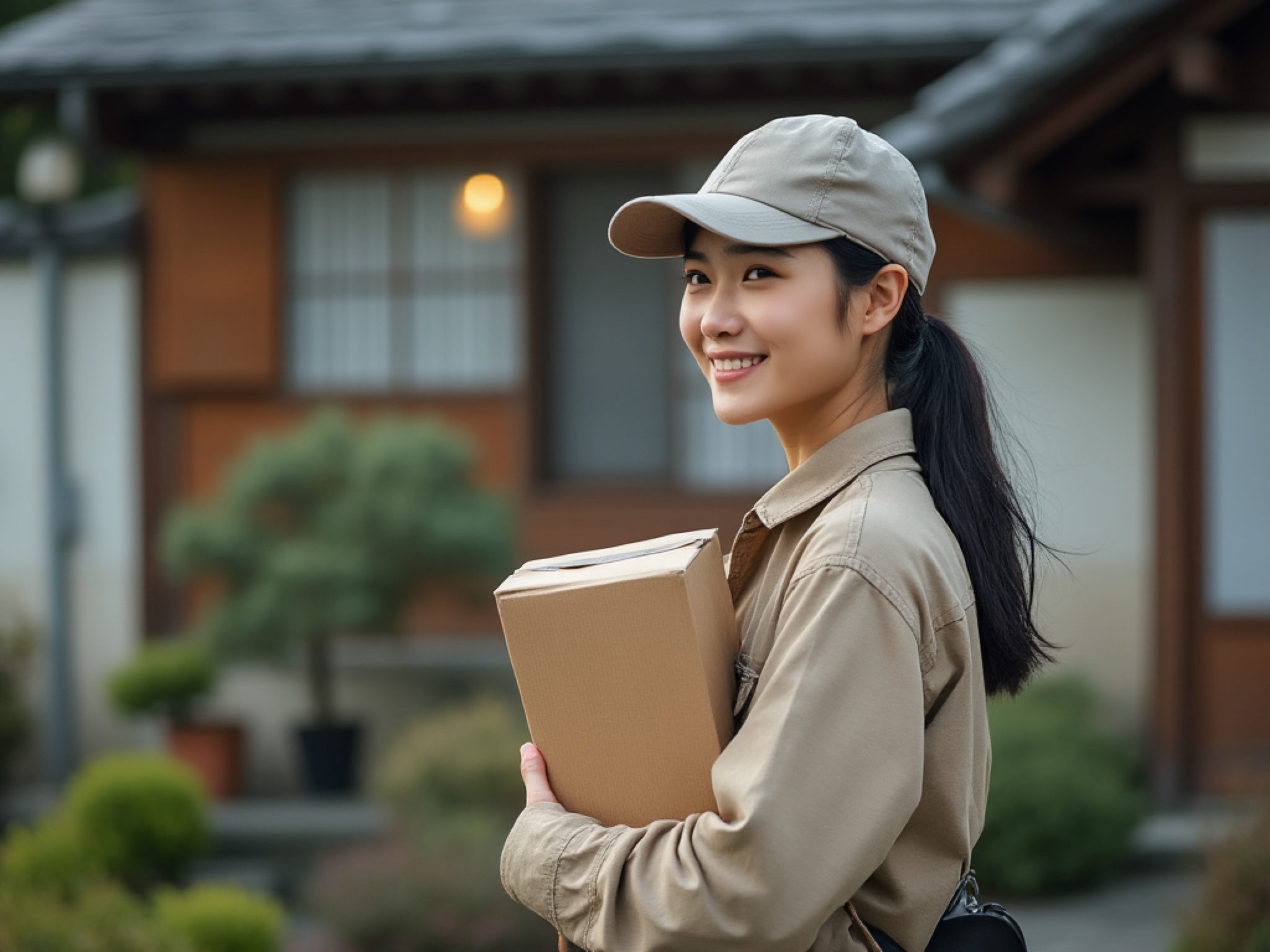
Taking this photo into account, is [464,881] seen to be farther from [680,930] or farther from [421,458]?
[680,930]

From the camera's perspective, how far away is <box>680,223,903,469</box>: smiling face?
1853 mm

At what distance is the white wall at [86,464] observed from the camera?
9.57 metres

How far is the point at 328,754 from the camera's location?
8.63m

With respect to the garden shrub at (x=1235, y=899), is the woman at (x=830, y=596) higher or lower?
higher

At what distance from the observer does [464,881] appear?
18.6 feet

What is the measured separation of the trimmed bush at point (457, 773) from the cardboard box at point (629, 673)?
15.4 ft

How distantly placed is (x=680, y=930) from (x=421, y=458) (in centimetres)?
650

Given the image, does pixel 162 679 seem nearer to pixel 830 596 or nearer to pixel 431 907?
pixel 431 907

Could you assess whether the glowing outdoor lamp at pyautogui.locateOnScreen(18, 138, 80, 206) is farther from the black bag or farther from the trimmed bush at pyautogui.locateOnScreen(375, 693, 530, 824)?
the black bag

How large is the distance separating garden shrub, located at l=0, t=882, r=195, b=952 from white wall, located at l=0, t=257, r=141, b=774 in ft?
16.9

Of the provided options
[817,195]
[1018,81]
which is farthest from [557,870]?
[1018,81]

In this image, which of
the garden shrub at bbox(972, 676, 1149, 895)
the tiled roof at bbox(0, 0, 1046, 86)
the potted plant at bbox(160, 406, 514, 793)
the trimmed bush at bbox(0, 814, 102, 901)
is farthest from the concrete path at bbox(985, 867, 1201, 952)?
the tiled roof at bbox(0, 0, 1046, 86)

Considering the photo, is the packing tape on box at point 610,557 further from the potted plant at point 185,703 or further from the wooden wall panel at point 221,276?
the wooden wall panel at point 221,276

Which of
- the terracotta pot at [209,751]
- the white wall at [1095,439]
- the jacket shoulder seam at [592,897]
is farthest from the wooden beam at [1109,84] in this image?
the jacket shoulder seam at [592,897]
